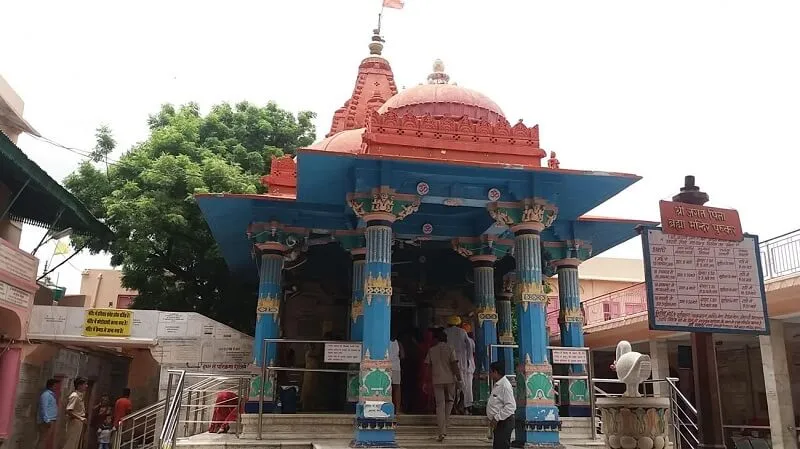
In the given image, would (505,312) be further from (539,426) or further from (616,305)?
(616,305)

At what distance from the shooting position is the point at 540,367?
9109mm

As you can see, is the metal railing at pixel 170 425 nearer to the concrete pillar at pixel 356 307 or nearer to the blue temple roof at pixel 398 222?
the concrete pillar at pixel 356 307

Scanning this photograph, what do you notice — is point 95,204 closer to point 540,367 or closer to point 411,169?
point 411,169

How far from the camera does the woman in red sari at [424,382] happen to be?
11.4m

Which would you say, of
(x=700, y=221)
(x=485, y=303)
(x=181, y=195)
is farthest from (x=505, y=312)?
(x=181, y=195)

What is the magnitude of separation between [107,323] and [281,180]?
6.50 metres

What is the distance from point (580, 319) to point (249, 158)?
41.4ft

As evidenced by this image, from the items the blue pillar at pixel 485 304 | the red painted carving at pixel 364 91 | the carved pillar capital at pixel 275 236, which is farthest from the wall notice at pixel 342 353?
the red painted carving at pixel 364 91

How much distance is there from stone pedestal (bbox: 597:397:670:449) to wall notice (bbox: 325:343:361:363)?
4.39 metres

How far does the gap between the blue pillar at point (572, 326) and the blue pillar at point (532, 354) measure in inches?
98.1

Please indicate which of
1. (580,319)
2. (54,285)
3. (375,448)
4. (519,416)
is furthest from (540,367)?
(54,285)

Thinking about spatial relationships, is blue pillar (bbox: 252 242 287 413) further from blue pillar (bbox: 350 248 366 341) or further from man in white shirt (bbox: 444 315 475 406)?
man in white shirt (bbox: 444 315 475 406)

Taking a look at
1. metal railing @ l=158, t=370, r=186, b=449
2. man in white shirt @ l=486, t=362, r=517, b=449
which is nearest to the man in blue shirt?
metal railing @ l=158, t=370, r=186, b=449

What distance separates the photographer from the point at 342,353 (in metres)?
9.75
